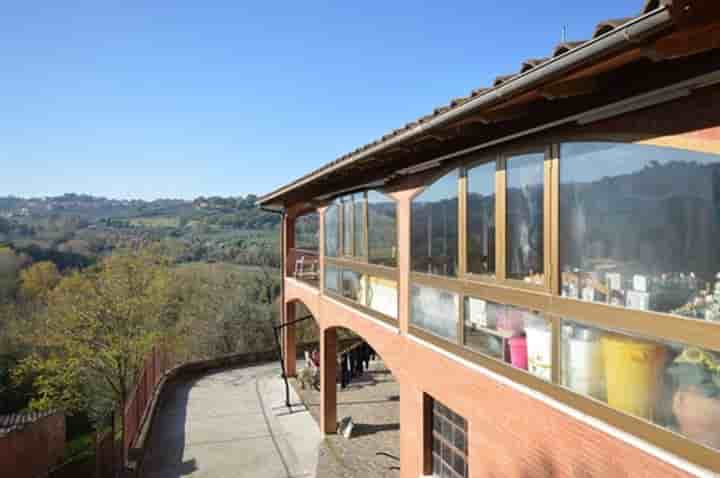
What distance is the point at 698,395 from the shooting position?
118 inches

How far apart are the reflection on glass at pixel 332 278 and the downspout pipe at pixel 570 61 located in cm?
598

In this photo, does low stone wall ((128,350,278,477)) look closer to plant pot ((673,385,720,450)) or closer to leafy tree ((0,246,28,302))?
plant pot ((673,385,720,450))

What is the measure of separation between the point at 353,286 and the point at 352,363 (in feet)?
23.8

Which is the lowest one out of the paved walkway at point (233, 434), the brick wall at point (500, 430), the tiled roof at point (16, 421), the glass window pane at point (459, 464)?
the tiled roof at point (16, 421)

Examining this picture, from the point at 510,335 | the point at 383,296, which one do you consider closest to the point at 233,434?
the point at 383,296

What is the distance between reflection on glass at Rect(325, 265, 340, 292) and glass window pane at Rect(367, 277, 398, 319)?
1830 mm

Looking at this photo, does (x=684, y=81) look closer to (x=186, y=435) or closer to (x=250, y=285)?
(x=186, y=435)

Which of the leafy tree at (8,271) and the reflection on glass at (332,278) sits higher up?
the reflection on glass at (332,278)

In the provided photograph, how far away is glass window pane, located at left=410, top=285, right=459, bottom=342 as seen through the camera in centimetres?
567

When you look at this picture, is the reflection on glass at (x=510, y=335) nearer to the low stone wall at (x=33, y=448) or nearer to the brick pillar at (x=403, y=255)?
the brick pillar at (x=403, y=255)

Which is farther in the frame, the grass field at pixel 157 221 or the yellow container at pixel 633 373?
the grass field at pixel 157 221

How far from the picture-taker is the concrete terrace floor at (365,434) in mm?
9570

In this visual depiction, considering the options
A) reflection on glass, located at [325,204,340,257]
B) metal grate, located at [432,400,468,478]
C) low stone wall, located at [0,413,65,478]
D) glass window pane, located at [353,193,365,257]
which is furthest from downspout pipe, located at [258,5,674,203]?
low stone wall, located at [0,413,65,478]

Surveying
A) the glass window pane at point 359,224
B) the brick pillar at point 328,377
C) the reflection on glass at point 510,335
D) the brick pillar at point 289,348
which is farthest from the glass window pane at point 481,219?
the brick pillar at point 289,348
